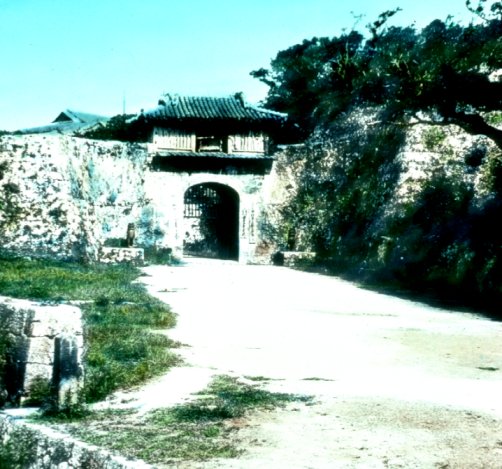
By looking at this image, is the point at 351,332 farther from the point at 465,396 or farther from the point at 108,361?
the point at 108,361

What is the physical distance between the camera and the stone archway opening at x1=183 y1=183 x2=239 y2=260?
24.1 m

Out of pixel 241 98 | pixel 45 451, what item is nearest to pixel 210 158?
pixel 241 98

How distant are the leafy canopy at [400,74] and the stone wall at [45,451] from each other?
36.4 feet

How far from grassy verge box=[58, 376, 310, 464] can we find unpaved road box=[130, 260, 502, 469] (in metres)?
0.15

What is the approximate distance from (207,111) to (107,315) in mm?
15418

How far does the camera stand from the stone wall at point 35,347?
4750mm

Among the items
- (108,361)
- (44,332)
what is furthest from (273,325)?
(44,332)

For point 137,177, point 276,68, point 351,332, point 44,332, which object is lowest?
point 351,332

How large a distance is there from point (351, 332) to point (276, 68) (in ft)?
90.6

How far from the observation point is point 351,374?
6.04m

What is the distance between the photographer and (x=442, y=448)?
3.88m

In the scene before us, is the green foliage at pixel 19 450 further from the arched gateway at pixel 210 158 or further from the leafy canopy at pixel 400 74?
the arched gateway at pixel 210 158

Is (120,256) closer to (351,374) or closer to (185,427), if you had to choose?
(351,374)

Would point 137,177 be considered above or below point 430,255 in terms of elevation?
above
